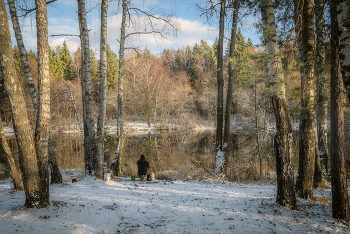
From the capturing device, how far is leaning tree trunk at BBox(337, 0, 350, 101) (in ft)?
8.12

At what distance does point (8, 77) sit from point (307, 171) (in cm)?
641

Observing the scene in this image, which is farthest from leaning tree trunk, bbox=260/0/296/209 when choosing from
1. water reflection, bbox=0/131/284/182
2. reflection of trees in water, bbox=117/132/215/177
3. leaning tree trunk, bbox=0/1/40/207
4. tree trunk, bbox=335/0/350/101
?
reflection of trees in water, bbox=117/132/215/177

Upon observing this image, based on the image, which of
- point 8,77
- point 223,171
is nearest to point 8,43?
point 8,77

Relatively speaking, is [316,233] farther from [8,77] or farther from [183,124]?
[183,124]

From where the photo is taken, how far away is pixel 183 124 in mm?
30156

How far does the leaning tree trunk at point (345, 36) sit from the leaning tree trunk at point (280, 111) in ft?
4.64

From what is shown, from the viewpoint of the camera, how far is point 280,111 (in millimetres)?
4016

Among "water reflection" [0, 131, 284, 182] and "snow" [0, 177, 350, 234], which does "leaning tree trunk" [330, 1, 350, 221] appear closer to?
"snow" [0, 177, 350, 234]

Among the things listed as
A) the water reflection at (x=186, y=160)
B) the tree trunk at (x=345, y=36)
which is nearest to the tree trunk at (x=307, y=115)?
the tree trunk at (x=345, y=36)

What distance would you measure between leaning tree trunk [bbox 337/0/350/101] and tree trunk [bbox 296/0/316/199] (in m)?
1.97

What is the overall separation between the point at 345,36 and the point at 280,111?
5.79 feet

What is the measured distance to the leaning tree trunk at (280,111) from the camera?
3996 millimetres

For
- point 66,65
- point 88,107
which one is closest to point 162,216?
point 88,107

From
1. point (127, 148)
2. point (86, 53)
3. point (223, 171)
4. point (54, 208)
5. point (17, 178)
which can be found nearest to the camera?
point (54, 208)
